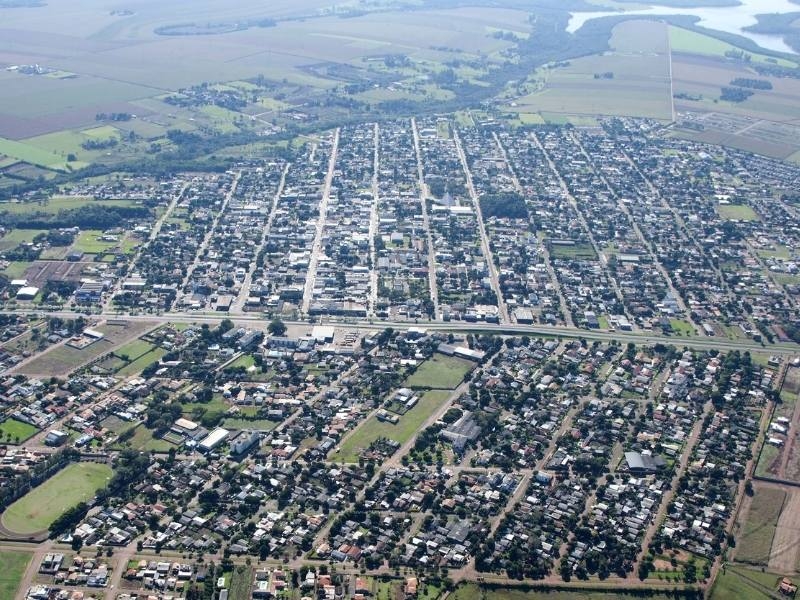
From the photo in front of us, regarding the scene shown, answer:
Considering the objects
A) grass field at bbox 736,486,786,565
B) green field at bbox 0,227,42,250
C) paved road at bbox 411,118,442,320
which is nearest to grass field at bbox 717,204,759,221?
paved road at bbox 411,118,442,320

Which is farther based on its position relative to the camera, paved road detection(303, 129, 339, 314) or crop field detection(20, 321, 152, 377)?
paved road detection(303, 129, 339, 314)

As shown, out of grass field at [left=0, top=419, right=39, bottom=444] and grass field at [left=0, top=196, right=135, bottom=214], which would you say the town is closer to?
grass field at [left=0, top=419, right=39, bottom=444]

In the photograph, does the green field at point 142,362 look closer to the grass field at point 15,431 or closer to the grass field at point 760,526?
the grass field at point 15,431

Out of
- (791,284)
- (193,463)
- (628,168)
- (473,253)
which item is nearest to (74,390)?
(193,463)

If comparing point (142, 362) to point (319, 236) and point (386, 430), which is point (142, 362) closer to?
point (386, 430)

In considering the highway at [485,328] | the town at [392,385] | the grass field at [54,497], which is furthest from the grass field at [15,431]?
the highway at [485,328]
